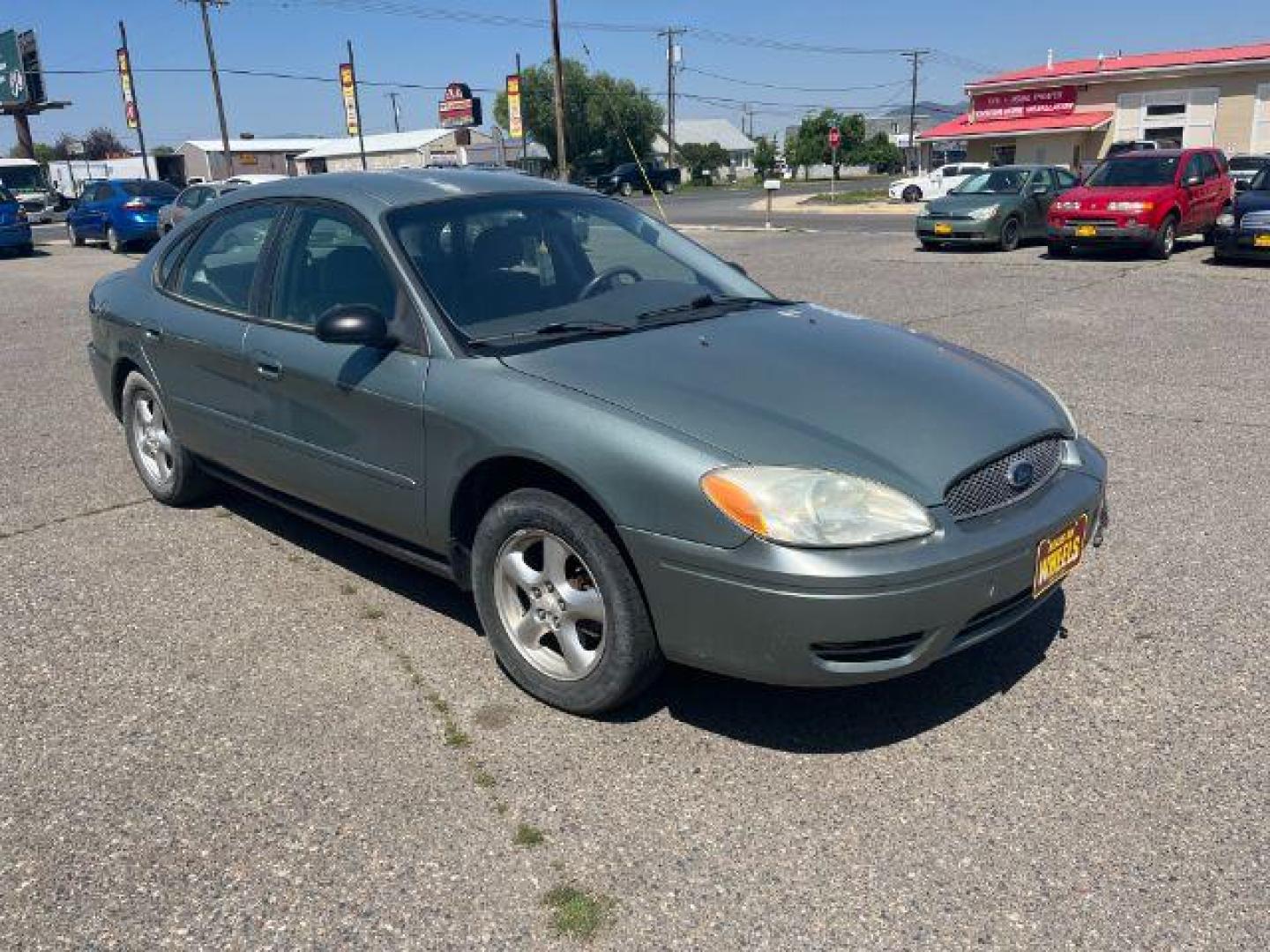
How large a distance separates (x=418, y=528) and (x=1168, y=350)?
24.6ft

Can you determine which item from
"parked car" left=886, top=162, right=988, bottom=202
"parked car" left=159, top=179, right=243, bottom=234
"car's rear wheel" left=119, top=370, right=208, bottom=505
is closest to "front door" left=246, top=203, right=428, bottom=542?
"car's rear wheel" left=119, top=370, right=208, bottom=505

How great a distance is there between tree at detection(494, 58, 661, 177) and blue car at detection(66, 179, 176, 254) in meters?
49.6

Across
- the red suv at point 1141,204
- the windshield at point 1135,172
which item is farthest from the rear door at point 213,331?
the windshield at point 1135,172

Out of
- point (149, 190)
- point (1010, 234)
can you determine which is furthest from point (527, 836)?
point (149, 190)

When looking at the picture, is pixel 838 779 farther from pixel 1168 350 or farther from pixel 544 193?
pixel 1168 350

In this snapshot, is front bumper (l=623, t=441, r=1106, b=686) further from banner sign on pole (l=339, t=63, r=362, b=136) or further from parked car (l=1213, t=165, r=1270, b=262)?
banner sign on pole (l=339, t=63, r=362, b=136)

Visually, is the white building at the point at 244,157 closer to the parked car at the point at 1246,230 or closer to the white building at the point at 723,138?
the white building at the point at 723,138

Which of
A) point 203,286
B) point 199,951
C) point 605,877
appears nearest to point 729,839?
point 605,877

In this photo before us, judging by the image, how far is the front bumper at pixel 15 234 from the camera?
22094 mm

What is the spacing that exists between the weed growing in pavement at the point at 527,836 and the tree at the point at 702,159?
8235 centimetres

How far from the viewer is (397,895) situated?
2.48m

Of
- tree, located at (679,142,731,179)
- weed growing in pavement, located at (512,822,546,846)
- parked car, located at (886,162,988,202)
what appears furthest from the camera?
tree, located at (679,142,731,179)

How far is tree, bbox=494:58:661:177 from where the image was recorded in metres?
71.0

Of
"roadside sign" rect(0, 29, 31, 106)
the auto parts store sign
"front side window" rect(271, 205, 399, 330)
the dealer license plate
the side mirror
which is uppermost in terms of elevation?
"roadside sign" rect(0, 29, 31, 106)
